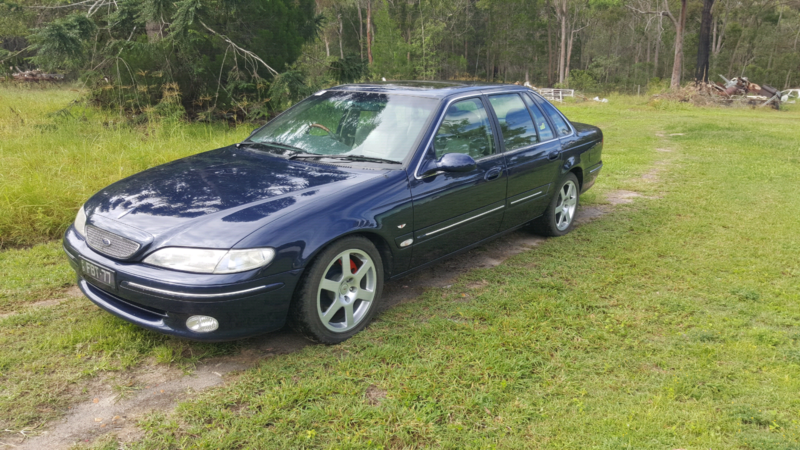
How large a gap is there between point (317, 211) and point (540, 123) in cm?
285

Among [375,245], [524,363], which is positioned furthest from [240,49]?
[524,363]

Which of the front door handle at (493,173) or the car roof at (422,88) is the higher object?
the car roof at (422,88)

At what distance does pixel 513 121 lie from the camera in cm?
481

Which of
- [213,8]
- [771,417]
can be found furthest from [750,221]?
[213,8]

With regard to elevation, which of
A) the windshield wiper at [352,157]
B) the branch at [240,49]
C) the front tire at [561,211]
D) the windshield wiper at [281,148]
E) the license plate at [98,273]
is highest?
the branch at [240,49]

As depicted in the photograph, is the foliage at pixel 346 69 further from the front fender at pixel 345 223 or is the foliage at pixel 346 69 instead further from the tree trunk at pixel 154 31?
the front fender at pixel 345 223

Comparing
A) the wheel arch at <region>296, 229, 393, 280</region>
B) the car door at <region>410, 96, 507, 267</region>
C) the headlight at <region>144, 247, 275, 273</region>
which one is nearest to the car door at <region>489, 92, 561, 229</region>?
the car door at <region>410, 96, 507, 267</region>

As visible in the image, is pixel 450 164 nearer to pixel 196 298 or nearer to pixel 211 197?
pixel 211 197

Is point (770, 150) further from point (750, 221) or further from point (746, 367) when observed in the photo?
point (746, 367)

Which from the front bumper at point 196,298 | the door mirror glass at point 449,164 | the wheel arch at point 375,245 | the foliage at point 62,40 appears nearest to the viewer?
the front bumper at point 196,298

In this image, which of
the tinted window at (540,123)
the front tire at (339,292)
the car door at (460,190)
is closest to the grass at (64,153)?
the front tire at (339,292)

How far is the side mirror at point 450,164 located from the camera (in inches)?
149

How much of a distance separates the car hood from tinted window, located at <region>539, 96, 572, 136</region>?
2.51 meters

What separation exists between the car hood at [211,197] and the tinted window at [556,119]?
8.24 feet
